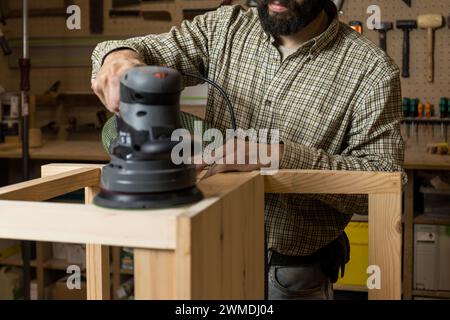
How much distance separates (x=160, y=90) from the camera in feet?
2.42

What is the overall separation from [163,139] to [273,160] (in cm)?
38

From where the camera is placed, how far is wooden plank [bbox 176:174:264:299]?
65cm

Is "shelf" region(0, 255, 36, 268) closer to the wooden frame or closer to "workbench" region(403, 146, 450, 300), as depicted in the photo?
"workbench" region(403, 146, 450, 300)

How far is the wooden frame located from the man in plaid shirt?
0.96ft

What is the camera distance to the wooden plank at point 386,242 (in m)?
0.96

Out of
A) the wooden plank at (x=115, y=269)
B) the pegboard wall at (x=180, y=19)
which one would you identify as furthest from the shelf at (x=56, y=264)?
the pegboard wall at (x=180, y=19)

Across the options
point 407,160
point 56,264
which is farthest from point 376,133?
point 56,264

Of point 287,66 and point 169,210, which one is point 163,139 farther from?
point 287,66

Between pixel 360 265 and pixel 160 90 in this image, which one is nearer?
pixel 160 90

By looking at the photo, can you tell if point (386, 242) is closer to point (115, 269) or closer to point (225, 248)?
point (225, 248)

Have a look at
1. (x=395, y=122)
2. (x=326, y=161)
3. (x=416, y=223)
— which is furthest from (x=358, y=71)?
(x=416, y=223)

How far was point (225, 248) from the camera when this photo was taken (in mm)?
758

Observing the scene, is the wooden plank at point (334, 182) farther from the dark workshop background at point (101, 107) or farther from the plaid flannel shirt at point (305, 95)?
the dark workshop background at point (101, 107)

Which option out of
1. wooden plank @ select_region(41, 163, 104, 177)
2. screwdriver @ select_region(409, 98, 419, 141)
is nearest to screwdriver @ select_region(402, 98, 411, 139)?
screwdriver @ select_region(409, 98, 419, 141)
